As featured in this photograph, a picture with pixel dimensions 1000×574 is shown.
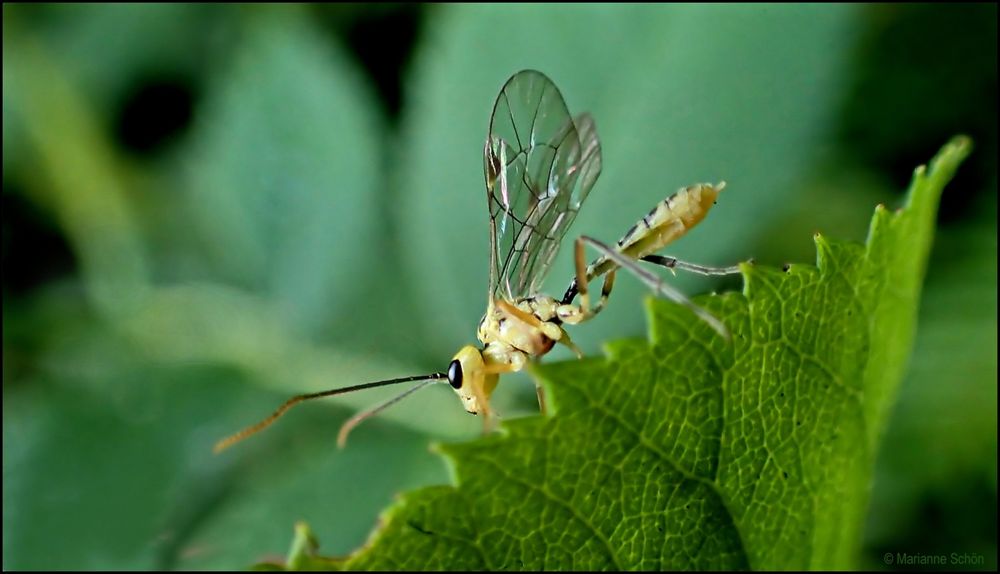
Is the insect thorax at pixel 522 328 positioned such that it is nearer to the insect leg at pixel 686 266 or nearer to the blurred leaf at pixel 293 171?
the insect leg at pixel 686 266

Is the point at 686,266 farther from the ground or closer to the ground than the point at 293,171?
closer to the ground

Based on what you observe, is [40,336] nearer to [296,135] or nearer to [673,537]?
[296,135]

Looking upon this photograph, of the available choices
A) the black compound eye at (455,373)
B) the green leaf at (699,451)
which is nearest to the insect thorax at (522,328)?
the black compound eye at (455,373)

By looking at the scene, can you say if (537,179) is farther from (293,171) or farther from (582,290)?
(293,171)

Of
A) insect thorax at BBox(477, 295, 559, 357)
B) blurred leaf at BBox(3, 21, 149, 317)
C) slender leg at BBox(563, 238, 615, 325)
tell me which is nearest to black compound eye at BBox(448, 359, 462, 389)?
insect thorax at BBox(477, 295, 559, 357)

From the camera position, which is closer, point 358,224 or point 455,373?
point 455,373

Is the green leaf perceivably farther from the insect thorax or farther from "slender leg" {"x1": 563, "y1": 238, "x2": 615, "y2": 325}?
the insect thorax

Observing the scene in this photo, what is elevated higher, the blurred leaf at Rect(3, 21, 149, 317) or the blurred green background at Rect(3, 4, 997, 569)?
the blurred leaf at Rect(3, 21, 149, 317)

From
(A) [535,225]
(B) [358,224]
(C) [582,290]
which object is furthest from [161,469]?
(C) [582,290]
